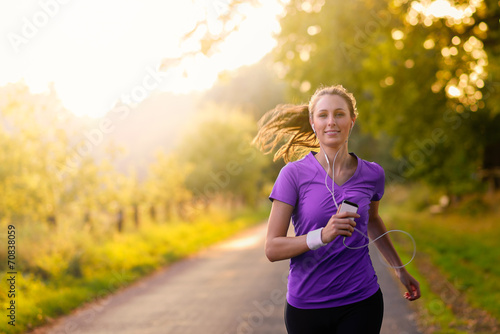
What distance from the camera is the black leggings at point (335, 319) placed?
9.73 feet

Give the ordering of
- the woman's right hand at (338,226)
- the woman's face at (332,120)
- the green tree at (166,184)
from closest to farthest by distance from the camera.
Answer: the woman's right hand at (338,226) < the woman's face at (332,120) < the green tree at (166,184)

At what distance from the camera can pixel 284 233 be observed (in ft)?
9.57

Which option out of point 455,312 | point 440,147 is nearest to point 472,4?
point 455,312

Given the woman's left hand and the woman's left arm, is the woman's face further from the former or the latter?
the woman's left hand

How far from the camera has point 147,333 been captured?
7473 millimetres

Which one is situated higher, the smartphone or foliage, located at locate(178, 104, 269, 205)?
the smartphone

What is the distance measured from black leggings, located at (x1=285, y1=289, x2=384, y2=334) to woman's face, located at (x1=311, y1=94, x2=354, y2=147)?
0.87 meters

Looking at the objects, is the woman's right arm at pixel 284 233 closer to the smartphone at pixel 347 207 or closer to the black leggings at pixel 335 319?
the smartphone at pixel 347 207

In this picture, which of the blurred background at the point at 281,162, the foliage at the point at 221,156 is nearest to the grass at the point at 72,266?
the blurred background at the point at 281,162
